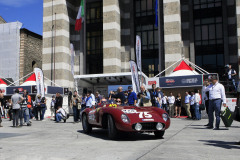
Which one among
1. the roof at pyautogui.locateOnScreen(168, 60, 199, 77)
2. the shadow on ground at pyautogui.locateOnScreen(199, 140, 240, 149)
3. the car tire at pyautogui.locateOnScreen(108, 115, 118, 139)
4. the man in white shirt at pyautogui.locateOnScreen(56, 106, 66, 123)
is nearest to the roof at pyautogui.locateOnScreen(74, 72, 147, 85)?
the roof at pyautogui.locateOnScreen(168, 60, 199, 77)

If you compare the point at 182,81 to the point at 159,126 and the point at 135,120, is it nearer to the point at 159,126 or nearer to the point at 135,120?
the point at 159,126

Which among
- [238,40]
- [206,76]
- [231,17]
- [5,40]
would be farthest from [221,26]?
[5,40]

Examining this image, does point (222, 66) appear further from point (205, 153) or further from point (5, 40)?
point (5, 40)

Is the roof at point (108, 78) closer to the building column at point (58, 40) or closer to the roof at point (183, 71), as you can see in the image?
the roof at point (183, 71)

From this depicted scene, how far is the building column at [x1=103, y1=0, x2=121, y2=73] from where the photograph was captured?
27312mm

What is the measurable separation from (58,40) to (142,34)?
886cm

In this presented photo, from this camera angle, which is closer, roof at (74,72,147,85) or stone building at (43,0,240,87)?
roof at (74,72,147,85)

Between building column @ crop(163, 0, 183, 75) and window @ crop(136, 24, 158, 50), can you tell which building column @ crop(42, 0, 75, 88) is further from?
building column @ crop(163, 0, 183, 75)

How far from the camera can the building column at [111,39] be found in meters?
27.3

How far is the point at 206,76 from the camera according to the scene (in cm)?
1920

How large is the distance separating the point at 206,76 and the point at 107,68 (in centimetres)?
1095

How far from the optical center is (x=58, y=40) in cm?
2948

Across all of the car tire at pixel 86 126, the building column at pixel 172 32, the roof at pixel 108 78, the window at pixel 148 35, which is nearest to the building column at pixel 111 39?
the roof at pixel 108 78

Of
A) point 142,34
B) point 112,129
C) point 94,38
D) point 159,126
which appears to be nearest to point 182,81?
point 142,34
